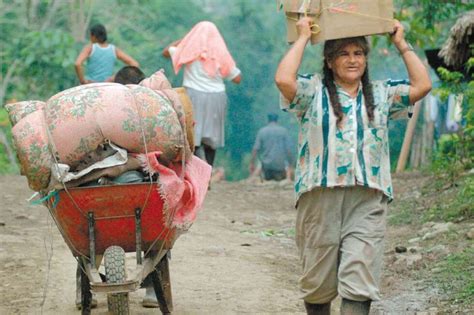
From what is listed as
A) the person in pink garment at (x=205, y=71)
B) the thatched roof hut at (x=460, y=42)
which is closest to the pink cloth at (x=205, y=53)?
the person in pink garment at (x=205, y=71)

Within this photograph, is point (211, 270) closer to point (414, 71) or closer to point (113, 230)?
point (113, 230)

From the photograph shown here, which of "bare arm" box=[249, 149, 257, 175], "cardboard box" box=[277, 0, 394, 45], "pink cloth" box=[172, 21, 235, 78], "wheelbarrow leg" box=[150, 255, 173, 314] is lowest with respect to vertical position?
"bare arm" box=[249, 149, 257, 175]

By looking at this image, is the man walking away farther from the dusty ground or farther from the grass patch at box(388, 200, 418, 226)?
the grass patch at box(388, 200, 418, 226)

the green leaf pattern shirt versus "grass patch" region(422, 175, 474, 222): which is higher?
the green leaf pattern shirt

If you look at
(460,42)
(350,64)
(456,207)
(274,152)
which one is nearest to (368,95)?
(350,64)

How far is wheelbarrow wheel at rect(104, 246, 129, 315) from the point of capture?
575 centimetres

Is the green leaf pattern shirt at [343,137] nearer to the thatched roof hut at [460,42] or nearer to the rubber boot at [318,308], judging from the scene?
the rubber boot at [318,308]

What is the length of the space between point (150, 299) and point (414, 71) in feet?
7.98

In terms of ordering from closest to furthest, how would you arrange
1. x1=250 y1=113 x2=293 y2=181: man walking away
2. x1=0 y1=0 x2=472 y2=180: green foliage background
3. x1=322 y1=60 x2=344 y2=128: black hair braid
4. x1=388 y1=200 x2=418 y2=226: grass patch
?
x1=322 y1=60 x2=344 y2=128: black hair braid → x1=388 y1=200 x2=418 y2=226: grass patch → x1=0 y1=0 x2=472 y2=180: green foliage background → x1=250 y1=113 x2=293 y2=181: man walking away

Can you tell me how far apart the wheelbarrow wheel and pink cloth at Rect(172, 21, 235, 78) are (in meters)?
7.54

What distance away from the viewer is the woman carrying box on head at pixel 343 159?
521 centimetres

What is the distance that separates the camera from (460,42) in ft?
38.9

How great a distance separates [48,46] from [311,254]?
13.7 m

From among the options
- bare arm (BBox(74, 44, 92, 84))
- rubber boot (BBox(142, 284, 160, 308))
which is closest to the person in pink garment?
bare arm (BBox(74, 44, 92, 84))
